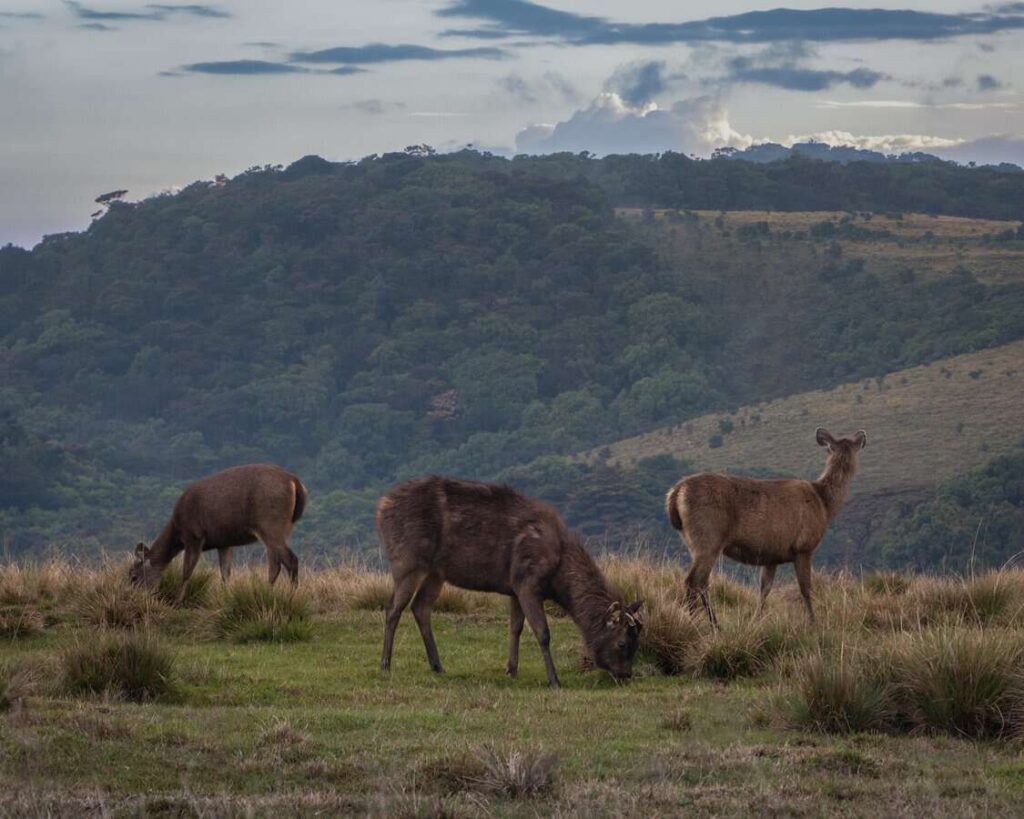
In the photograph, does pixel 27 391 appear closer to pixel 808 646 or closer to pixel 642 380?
pixel 642 380

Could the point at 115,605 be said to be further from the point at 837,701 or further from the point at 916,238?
the point at 916,238

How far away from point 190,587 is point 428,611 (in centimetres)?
349

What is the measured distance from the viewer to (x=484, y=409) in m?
94.9

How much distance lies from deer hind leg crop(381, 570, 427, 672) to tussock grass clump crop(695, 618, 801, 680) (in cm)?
203

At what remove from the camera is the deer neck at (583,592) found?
11227mm

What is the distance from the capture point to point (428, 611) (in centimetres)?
1168

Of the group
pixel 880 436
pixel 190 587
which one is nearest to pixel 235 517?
pixel 190 587

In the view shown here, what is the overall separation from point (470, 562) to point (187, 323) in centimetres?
9771

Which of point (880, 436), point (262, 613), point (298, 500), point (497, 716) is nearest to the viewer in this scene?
point (497, 716)

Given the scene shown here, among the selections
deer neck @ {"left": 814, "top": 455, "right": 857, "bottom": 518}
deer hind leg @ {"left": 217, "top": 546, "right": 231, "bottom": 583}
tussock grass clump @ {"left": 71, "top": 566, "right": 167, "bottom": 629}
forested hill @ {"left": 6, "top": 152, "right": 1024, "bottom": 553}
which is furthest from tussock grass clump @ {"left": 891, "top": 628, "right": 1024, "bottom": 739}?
forested hill @ {"left": 6, "top": 152, "right": 1024, "bottom": 553}

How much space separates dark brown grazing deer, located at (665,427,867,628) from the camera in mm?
13328

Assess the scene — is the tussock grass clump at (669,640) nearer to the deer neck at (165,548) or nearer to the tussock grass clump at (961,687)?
the tussock grass clump at (961,687)

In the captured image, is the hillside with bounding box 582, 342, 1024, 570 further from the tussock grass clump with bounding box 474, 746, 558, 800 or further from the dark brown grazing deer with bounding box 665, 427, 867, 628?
the tussock grass clump with bounding box 474, 746, 558, 800

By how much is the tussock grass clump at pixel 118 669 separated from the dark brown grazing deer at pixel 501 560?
1908mm
